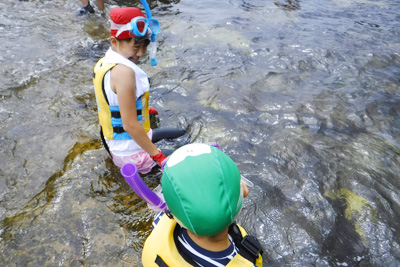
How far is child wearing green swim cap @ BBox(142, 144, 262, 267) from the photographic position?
151cm

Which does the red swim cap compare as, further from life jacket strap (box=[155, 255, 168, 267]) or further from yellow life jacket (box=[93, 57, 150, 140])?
life jacket strap (box=[155, 255, 168, 267])

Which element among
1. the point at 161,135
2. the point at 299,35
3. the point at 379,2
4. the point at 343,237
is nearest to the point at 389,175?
the point at 343,237

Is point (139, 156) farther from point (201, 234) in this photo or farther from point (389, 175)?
point (389, 175)

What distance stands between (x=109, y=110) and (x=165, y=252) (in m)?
1.60

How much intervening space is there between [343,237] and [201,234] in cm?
192

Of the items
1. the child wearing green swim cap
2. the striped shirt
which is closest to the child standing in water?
the child wearing green swim cap

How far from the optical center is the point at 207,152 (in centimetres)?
159

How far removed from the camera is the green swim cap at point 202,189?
150 centimetres

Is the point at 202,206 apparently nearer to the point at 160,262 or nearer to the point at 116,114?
the point at 160,262

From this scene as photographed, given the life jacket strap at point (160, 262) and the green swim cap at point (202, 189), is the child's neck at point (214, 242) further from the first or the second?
the life jacket strap at point (160, 262)

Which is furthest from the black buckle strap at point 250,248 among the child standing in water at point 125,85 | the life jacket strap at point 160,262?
the child standing in water at point 125,85

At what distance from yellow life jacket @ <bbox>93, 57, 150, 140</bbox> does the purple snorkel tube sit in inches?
35.2

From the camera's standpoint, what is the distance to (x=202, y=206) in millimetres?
1502

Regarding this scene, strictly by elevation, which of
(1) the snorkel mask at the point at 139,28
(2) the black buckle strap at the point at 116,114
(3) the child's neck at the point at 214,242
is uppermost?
(1) the snorkel mask at the point at 139,28
